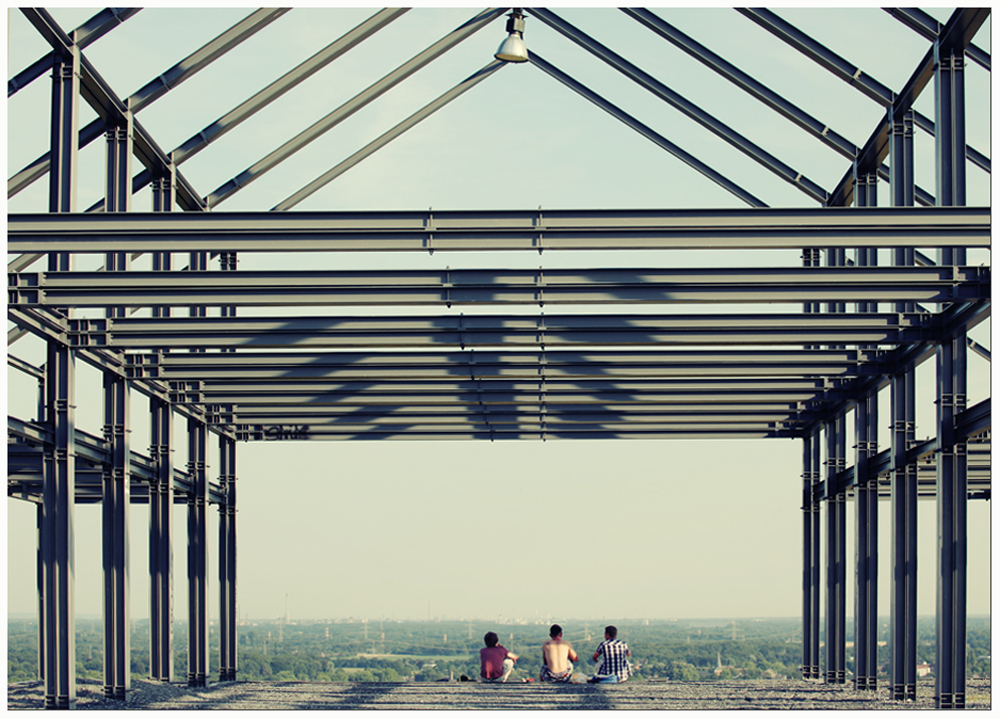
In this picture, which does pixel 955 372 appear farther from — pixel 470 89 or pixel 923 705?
pixel 470 89

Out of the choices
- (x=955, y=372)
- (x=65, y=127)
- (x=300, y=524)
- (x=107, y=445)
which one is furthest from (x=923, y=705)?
(x=300, y=524)

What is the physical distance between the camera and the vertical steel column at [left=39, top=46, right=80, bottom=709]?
15742mm

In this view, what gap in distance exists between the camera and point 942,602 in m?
15.0

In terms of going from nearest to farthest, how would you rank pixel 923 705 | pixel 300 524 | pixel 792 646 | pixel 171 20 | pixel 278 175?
1. pixel 923 705
2. pixel 171 20
3. pixel 278 175
4. pixel 300 524
5. pixel 792 646

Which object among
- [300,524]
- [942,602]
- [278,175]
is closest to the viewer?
[942,602]

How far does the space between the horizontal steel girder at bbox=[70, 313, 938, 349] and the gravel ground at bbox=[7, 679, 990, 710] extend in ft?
16.5

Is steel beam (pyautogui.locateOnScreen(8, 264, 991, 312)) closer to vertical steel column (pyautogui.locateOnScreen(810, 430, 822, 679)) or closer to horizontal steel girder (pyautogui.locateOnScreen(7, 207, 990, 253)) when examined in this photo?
horizontal steel girder (pyautogui.locateOnScreen(7, 207, 990, 253))

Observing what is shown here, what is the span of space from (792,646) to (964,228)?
103m

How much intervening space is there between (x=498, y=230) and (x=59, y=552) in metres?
7.60

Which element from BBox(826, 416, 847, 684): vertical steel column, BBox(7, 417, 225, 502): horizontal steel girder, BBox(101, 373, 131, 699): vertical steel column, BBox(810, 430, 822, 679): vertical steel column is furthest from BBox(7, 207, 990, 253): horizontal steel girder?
BBox(810, 430, 822, 679): vertical steel column

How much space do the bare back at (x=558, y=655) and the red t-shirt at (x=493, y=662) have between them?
2.47 feet

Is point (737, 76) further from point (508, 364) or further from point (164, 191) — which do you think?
point (164, 191)

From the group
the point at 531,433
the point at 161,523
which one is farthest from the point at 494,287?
the point at 531,433

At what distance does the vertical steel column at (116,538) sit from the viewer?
1842 cm
